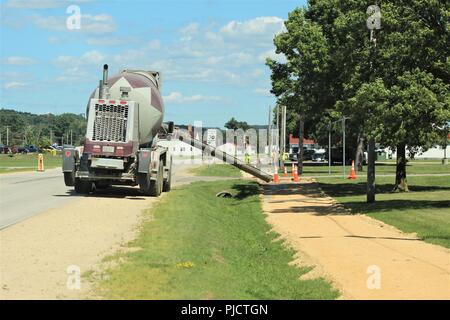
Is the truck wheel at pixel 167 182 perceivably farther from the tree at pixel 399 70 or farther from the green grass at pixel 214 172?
the green grass at pixel 214 172

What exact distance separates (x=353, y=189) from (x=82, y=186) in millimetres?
14775

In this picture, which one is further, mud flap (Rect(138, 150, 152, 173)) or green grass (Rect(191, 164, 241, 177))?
green grass (Rect(191, 164, 241, 177))

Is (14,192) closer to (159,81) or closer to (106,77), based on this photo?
(106,77)

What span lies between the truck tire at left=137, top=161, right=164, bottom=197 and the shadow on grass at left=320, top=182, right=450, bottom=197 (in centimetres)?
876

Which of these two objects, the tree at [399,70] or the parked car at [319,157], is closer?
the tree at [399,70]

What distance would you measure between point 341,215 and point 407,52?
547cm

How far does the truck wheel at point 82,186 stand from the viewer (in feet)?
81.0

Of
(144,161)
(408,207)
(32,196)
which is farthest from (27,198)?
(408,207)

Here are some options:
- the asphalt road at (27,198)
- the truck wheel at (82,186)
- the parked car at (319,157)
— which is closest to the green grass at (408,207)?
the truck wheel at (82,186)

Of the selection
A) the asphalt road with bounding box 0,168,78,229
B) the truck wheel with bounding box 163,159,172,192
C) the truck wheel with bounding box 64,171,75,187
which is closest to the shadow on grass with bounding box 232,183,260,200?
the truck wheel with bounding box 163,159,172,192

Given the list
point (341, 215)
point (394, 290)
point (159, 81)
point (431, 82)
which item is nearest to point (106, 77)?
point (159, 81)

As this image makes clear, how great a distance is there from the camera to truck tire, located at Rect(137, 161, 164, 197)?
931 inches

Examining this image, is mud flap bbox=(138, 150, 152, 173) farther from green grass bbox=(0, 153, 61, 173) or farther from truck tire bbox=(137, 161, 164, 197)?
green grass bbox=(0, 153, 61, 173)

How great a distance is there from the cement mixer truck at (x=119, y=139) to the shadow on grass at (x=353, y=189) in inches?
392
